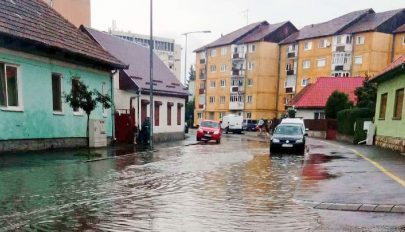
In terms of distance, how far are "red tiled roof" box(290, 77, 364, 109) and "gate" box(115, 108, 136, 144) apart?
30.9 meters

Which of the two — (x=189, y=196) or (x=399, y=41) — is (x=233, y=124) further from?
(x=189, y=196)

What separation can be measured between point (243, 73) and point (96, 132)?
186 ft

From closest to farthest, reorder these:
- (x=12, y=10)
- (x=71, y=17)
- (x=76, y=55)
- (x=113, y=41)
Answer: (x=12, y=10)
(x=76, y=55)
(x=113, y=41)
(x=71, y=17)

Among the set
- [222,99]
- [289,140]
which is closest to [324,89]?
[222,99]

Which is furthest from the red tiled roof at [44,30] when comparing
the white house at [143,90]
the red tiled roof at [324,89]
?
the red tiled roof at [324,89]

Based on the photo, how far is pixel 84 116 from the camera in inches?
763

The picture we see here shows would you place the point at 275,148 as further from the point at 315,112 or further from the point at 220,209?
the point at 315,112

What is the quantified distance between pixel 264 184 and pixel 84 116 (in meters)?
13.0

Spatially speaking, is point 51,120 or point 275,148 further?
point 275,148

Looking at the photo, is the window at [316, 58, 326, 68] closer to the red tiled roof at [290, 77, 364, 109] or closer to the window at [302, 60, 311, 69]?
the window at [302, 60, 311, 69]

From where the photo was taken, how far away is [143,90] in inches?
1048

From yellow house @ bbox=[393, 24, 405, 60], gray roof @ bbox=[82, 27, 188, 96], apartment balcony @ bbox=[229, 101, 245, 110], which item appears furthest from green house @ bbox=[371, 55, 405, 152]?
apartment balcony @ bbox=[229, 101, 245, 110]

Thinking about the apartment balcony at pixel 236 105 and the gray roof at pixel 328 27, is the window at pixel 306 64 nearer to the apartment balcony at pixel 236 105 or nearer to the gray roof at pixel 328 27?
the gray roof at pixel 328 27

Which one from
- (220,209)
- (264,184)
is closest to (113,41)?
(264,184)
